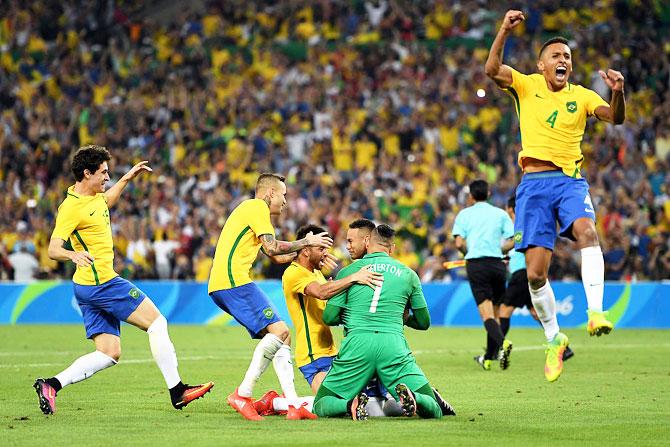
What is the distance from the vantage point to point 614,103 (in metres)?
10.4

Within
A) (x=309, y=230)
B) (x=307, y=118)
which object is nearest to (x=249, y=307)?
(x=309, y=230)

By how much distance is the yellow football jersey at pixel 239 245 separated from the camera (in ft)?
35.8

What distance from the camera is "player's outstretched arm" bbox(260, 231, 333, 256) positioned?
10.6 metres

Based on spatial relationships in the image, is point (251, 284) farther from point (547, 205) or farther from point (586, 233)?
point (586, 233)

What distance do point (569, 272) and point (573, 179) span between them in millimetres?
14237

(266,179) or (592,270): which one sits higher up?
(266,179)

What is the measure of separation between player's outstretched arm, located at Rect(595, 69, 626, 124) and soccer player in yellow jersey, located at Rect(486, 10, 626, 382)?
13 millimetres

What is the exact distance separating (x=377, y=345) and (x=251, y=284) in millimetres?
1441

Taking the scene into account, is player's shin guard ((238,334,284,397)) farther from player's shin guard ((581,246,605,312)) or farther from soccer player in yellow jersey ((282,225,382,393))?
player's shin guard ((581,246,605,312))

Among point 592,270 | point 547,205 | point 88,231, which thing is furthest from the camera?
point 88,231

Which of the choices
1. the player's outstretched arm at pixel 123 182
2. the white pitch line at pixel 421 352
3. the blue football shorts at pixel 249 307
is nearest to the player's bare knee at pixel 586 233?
the blue football shorts at pixel 249 307

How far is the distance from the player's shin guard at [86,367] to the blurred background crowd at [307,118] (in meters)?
14.9

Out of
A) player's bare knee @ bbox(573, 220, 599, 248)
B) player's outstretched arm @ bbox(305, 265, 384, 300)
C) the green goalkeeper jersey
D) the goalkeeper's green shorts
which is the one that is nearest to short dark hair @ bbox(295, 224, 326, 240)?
player's outstretched arm @ bbox(305, 265, 384, 300)

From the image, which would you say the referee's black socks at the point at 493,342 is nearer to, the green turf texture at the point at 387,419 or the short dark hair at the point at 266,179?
the green turf texture at the point at 387,419
